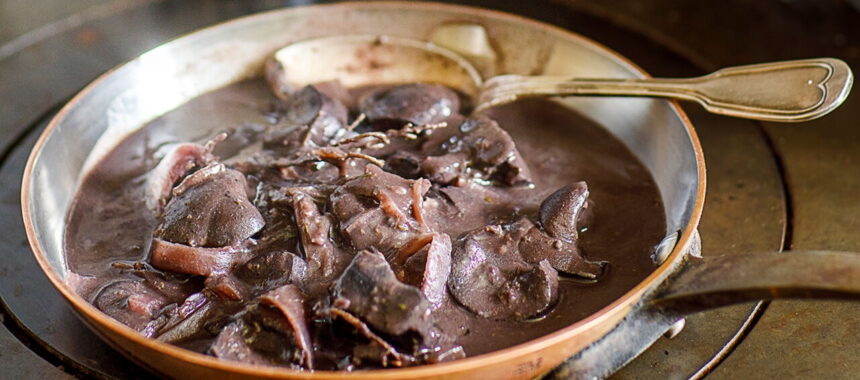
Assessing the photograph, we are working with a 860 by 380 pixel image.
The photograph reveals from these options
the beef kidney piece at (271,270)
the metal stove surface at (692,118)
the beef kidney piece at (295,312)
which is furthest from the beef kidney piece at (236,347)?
the metal stove surface at (692,118)

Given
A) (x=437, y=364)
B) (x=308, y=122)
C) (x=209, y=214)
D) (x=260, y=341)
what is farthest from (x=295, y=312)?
(x=308, y=122)

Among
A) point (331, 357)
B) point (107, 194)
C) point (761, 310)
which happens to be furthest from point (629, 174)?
point (107, 194)

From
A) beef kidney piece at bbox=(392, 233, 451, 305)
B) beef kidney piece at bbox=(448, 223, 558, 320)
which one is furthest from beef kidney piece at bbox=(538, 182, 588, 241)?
beef kidney piece at bbox=(392, 233, 451, 305)

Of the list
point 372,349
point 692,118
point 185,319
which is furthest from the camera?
point 692,118

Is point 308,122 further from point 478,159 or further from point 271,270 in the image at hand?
point 271,270

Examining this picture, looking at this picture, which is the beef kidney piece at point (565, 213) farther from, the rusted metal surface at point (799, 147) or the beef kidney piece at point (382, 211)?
the rusted metal surface at point (799, 147)

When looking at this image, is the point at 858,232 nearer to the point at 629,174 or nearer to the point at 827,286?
the point at 629,174

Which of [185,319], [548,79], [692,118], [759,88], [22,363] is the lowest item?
[22,363]
